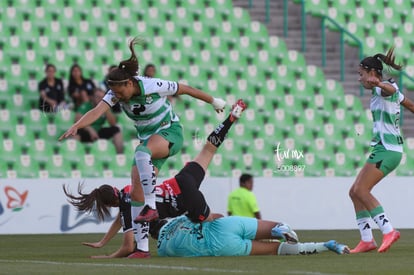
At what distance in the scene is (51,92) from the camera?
19828mm

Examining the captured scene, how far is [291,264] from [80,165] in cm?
1016

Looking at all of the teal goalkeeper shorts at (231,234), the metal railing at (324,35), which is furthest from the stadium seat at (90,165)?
the teal goalkeeper shorts at (231,234)

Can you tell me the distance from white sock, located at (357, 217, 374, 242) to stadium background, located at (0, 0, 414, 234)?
7.13 metres

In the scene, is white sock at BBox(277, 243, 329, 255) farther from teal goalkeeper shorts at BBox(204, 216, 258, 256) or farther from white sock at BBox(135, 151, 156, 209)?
white sock at BBox(135, 151, 156, 209)

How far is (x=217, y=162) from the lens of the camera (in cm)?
2059

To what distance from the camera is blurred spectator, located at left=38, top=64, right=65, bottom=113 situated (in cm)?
1978

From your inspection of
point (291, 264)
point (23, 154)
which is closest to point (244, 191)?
point (23, 154)

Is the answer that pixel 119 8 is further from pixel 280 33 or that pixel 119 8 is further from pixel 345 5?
pixel 345 5

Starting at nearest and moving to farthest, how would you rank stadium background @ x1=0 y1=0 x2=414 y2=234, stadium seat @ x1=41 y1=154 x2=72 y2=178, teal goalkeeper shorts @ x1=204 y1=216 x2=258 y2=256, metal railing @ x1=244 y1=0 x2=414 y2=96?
1. teal goalkeeper shorts @ x1=204 y1=216 x2=258 y2=256
2. stadium seat @ x1=41 y1=154 x2=72 y2=178
3. stadium background @ x1=0 y1=0 x2=414 y2=234
4. metal railing @ x1=244 y1=0 x2=414 y2=96

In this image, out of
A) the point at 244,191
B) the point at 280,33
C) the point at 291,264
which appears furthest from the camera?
the point at 280,33

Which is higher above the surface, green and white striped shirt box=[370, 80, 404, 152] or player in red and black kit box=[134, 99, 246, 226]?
green and white striped shirt box=[370, 80, 404, 152]

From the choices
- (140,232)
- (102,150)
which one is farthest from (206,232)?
(102,150)

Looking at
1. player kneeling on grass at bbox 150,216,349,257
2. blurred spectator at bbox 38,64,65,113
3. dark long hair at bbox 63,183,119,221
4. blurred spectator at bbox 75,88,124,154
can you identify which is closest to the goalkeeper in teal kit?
player kneeling on grass at bbox 150,216,349,257

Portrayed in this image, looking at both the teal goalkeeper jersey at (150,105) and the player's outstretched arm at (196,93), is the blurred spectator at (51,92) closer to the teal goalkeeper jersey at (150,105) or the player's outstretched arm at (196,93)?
the teal goalkeeper jersey at (150,105)
